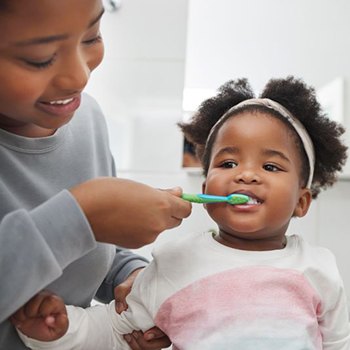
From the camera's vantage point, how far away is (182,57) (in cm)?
160

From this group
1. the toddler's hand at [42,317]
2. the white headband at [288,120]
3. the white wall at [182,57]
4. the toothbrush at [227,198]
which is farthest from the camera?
the white wall at [182,57]

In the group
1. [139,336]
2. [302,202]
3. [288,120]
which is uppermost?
[288,120]

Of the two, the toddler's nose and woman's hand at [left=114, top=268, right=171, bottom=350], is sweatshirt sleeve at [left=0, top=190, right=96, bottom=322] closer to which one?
the toddler's nose

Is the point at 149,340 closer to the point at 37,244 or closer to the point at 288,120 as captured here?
the point at 37,244

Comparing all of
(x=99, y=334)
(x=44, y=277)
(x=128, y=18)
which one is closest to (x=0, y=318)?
(x=44, y=277)

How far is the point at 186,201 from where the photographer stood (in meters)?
0.66

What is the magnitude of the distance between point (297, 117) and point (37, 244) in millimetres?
553

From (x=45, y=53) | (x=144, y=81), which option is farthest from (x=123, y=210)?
(x=144, y=81)

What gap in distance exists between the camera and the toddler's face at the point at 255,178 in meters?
0.75

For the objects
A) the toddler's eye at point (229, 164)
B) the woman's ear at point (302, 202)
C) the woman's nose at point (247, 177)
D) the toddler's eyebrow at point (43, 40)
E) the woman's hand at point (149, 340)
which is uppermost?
the toddler's eyebrow at point (43, 40)

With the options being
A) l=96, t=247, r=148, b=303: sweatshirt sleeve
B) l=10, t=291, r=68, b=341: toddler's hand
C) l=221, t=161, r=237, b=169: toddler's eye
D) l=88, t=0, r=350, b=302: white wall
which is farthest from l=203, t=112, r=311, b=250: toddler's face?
l=88, t=0, r=350, b=302: white wall

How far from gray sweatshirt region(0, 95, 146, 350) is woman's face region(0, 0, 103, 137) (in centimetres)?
11

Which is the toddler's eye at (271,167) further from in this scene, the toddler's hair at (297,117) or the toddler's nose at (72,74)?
the toddler's nose at (72,74)

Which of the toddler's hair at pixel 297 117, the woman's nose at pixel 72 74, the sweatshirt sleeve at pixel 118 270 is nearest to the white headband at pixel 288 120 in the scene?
the toddler's hair at pixel 297 117
